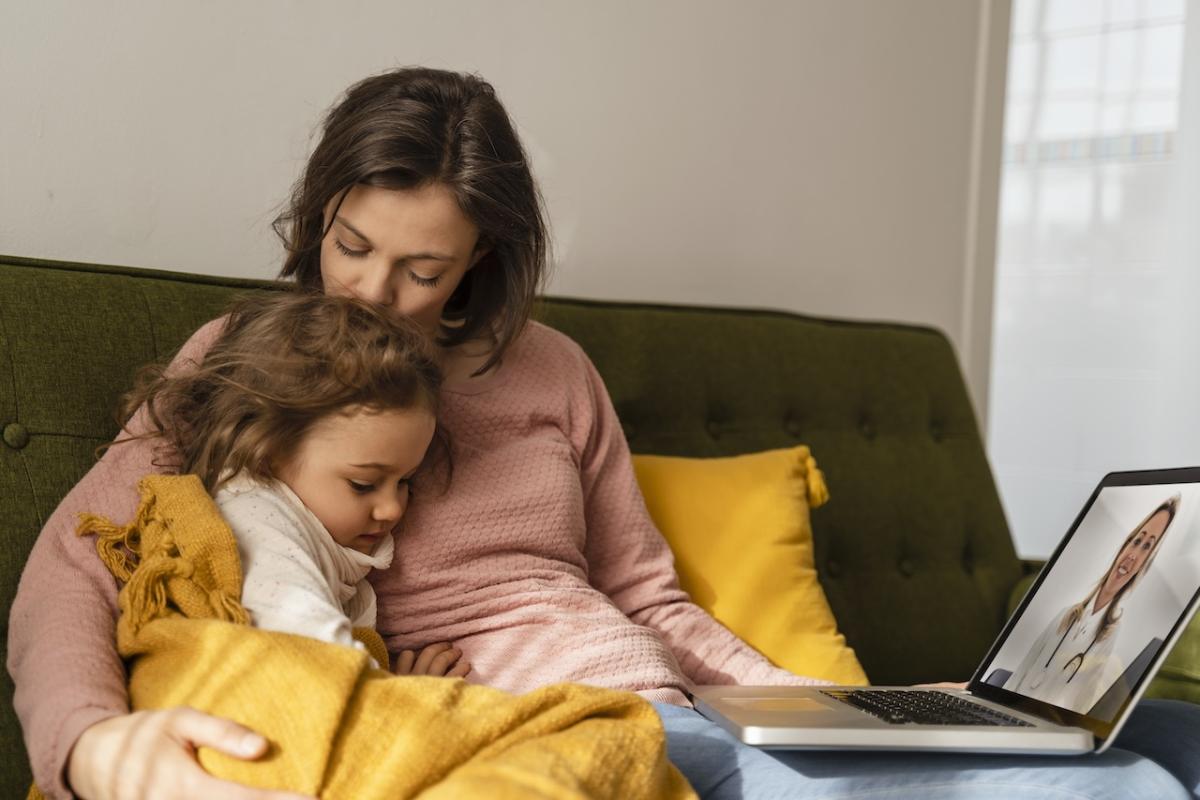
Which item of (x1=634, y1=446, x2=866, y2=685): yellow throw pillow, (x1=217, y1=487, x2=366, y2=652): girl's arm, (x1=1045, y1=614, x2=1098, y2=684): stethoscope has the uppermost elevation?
(x1=217, y1=487, x2=366, y2=652): girl's arm

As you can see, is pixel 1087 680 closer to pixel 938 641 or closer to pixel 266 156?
pixel 938 641

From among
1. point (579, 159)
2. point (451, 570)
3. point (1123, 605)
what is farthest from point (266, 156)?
point (1123, 605)

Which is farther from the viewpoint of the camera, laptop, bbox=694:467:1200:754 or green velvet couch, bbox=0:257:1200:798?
green velvet couch, bbox=0:257:1200:798

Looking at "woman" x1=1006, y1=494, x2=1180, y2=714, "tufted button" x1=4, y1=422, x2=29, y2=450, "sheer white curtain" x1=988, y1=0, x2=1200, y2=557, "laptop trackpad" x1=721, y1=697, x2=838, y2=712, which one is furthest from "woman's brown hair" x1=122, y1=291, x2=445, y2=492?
"sheer white curtain" x1=988, y1=0, x2=1200, y2=557

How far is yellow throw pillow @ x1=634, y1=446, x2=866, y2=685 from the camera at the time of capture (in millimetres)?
1589

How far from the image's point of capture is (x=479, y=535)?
4.16 ft

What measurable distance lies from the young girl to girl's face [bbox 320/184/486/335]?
6 cm

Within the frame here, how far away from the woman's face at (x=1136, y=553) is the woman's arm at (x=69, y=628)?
89cm

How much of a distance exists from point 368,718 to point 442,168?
586 mm

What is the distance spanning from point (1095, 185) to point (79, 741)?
342cm

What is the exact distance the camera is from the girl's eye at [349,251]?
125cm

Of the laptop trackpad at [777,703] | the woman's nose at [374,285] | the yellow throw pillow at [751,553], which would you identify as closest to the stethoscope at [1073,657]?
the laptop trackpad at [777,703]

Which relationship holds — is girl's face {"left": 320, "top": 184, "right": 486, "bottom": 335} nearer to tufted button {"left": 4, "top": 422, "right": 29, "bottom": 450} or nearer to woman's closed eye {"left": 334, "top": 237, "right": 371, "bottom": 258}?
woman's closed eye {"left": 334, "top": 237, "right": 371, "bottom": 258}

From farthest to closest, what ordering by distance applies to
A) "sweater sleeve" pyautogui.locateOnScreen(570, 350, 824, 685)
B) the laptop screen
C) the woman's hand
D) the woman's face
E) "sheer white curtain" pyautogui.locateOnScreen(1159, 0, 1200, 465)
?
"sheer white curtain" pyautogui.locateOnScreen(1159, 0, 1200, 465), "sweater sleeve" pyautogui.locateOnScreen(570, 350, 824, 685), the woman's face, the laptop screen, the woman's hand
